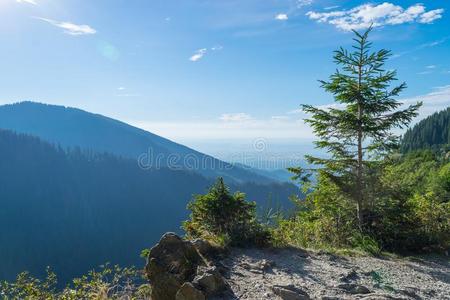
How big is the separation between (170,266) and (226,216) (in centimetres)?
357

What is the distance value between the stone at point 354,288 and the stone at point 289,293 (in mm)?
949

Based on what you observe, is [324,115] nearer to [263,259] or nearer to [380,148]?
[380,148]

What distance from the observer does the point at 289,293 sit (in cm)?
633

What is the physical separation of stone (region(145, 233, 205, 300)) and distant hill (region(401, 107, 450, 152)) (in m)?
161

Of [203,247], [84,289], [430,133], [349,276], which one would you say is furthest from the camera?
[430,133]

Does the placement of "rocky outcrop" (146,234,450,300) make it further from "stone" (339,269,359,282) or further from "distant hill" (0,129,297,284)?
"distant hill" (0,129,297,284)

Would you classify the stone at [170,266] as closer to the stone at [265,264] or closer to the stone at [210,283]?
the stone at [210,283]

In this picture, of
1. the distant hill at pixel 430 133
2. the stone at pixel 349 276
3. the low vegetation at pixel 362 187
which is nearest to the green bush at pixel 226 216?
the low vegetation at pixel 362 187

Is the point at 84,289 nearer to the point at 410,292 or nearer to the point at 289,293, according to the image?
the point at 289,293

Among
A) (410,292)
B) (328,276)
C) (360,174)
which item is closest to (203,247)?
(328,276)

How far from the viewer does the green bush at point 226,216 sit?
393 inches

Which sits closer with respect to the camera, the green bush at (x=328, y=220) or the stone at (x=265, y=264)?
the stone at (x=265, y=264)

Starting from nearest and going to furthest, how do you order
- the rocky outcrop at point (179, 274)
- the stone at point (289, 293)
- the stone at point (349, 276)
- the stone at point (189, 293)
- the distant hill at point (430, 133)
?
the stone at point (189, 293) < the rocky outcrop at point (179, 274) < the stone at point (289, 293) < the stone at point (349, 276) < the distant hill at point (430, 133)

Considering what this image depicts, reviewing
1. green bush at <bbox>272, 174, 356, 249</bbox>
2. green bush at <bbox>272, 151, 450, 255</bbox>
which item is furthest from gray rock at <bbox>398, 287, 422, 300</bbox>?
green bush at <bbox>272, 174, 356, 249</bbox>
